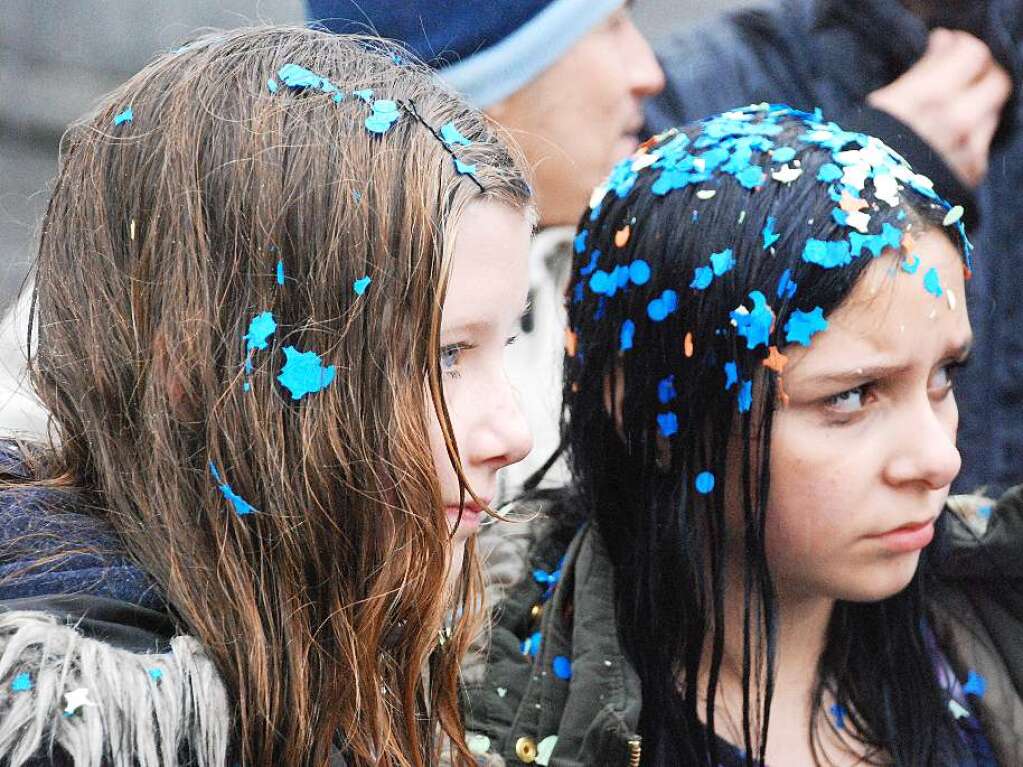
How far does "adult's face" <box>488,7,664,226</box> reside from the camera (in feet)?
8.76

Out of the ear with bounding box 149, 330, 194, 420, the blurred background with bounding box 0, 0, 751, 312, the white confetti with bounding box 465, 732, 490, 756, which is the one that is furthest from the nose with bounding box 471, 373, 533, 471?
the blurred background with bounding box 0, 0, 751, 312

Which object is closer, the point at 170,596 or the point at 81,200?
the point at 170,596

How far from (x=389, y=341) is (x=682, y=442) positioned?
1.92ft

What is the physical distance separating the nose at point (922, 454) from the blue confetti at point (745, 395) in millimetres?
220

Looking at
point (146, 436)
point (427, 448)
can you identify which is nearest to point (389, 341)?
point (427, 448)

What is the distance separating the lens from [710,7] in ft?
9.86

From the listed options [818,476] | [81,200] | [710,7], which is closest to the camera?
[81,200]

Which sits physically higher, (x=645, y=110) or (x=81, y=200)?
(x=645, y=110)

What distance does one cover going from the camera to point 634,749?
6.01 ft

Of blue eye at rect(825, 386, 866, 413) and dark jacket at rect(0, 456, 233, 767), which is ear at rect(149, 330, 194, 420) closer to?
dark jacket at rect(0, 456, 233, 767)

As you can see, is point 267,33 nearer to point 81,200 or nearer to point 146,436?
point 81,200

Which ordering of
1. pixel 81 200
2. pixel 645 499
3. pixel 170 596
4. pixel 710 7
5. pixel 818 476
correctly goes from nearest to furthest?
pixel 170 596
pixel 81 200
pixel 818 476
pixel 645 499
pixel 710 7

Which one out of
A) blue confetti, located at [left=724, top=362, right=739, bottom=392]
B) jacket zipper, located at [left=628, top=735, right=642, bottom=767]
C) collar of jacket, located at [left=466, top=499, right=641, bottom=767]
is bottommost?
jacket zipper, located at [left=628, top=735, right=642, bottom=767]

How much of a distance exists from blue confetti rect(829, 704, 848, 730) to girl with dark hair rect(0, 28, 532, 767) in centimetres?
80
